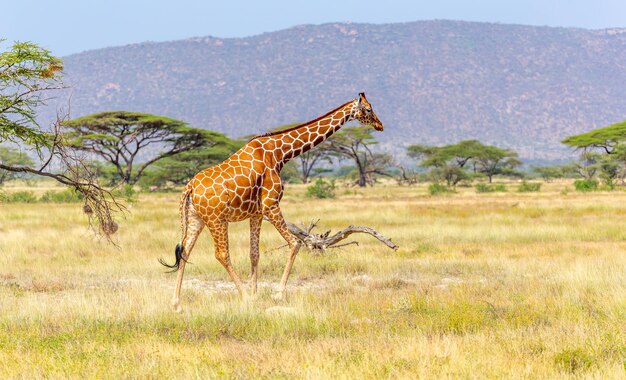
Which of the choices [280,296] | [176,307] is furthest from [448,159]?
[176,307]

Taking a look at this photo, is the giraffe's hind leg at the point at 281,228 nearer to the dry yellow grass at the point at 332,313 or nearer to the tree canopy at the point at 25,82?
the dry yellow grass at the point at 332,313

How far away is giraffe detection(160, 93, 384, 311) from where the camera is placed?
9148 millimetres

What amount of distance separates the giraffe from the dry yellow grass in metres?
0.73

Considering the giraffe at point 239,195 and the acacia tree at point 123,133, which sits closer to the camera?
the giraffe at point 239,195

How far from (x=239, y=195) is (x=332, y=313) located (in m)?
1.86

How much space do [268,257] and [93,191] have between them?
4.57 metres

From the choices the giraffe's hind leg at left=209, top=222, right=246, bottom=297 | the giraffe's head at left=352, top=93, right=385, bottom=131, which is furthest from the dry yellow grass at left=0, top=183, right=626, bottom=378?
the giraffe's head at left=352, top=93, right=385, bottom=131

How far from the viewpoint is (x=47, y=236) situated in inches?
747

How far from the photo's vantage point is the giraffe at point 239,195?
9.15 meters

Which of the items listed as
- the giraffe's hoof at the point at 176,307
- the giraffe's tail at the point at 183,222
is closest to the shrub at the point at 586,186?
the giraffe's tail at the point at 183,222

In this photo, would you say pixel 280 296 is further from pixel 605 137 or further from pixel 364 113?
pixel 605 137

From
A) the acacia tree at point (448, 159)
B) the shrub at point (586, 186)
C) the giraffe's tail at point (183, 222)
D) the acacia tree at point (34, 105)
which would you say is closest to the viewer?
the giraffe's tail at point (183, 222)

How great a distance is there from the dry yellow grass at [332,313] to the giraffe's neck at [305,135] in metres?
1.96

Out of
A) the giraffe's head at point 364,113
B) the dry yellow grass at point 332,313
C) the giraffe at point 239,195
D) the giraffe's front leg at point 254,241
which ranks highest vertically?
the giraffe's head at point 364,113
